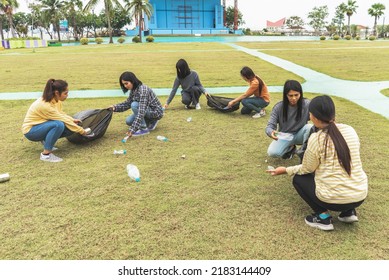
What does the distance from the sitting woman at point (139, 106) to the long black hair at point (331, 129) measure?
3.07m

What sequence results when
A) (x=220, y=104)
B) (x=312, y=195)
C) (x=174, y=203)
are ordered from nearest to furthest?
(x=312, y=195), (x=174, y=203), (x=220, y=104)

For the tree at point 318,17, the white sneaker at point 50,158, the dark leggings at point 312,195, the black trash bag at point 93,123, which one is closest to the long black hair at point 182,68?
the black trash bag at point 93,123

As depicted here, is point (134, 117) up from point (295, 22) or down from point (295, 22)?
down

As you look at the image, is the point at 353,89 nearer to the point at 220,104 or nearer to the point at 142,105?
the point at 220,104

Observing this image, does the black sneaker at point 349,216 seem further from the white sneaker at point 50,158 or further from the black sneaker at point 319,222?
the white sneaker at point 50,158

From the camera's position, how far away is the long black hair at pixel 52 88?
4.11m

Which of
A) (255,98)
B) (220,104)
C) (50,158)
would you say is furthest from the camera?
(220,104)

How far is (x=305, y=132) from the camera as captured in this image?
13.3 ft

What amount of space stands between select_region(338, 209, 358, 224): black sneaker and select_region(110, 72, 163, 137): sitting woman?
321 cm

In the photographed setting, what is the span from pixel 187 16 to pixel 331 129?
6722 centimetres

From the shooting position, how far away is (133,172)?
12.8 feet

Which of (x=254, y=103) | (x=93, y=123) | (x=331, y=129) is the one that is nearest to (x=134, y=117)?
(x=93, y=123)

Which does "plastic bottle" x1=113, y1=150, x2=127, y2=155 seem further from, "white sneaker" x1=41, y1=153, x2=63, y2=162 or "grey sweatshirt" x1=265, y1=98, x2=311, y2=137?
"grey sweatshirt" x1=265, y1=98, x2=311, y2=137

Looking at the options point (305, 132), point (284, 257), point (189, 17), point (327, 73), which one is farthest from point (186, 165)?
point (189, 17)
